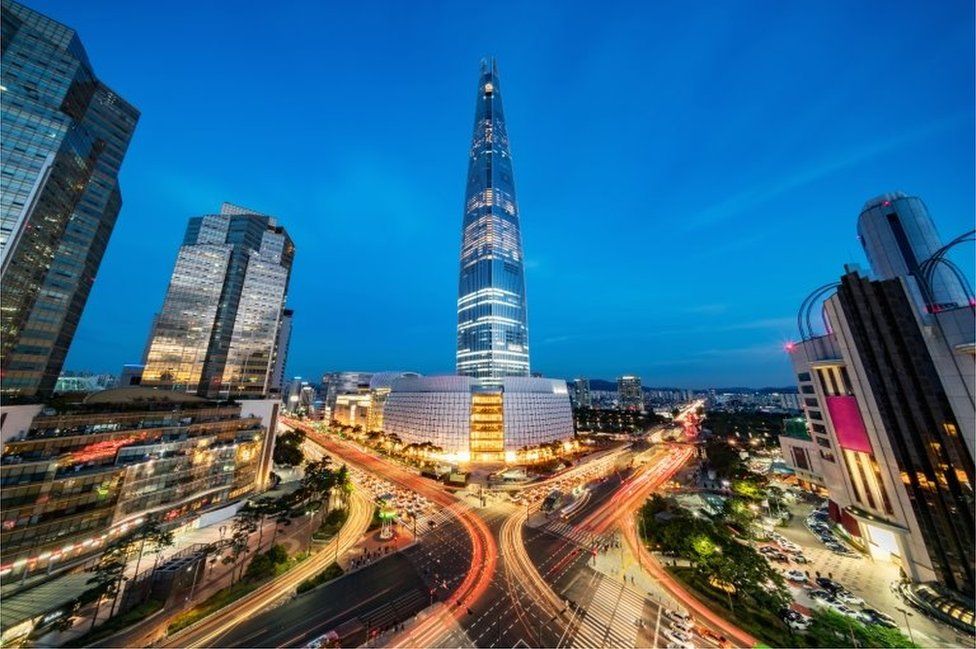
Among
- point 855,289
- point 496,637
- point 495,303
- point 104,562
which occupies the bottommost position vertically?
point 496,637

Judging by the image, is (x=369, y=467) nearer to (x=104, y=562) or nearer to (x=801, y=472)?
(x=104, y=562)

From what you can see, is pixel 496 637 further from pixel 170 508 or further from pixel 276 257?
pixel 276 257

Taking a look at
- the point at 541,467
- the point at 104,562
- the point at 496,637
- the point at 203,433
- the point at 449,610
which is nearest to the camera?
the point at 496,637

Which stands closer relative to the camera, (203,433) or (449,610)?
(449,610)

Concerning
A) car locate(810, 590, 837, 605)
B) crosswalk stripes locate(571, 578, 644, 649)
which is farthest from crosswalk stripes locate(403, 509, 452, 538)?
car locate(810, 590, 837, 605)

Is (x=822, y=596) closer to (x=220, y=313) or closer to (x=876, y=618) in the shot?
(x=876, y=618)

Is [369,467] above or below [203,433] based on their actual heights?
below

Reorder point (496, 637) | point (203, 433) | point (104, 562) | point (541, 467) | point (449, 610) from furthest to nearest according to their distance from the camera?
point (541, 467) < point (203, 433) < point (104, 562) < point (449, 610) < point (496, 637)

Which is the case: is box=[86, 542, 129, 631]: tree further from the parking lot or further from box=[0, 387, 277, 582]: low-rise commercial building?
the parking lot

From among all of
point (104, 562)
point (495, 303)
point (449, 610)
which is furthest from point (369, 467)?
point (495, 303)
